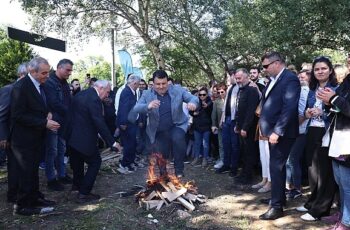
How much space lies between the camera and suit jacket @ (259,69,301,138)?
4422 mm

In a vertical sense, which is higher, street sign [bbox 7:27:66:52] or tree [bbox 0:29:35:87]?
tree [bbox 0:29:35:87]

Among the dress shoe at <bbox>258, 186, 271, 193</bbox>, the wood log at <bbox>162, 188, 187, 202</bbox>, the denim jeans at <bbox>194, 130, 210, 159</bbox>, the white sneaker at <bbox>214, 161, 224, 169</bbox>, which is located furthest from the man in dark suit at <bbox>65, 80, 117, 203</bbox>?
the denim jeans at <bbox>194, 130, 210, 159</bbox>

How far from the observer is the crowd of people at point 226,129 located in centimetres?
445

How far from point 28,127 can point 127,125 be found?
305 centimetres

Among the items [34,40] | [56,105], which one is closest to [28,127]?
[56,105]

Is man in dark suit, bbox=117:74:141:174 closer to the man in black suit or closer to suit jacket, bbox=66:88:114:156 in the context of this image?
suit jacket, bbox=66:88:114:156

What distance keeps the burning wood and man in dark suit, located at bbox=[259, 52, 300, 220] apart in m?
1.14

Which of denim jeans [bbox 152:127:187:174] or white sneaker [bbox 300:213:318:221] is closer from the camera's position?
white sneaker [bbox 300:213:318:221]

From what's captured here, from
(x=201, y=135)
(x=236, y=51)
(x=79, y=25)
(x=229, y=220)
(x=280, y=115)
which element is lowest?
(x=229, y=220)

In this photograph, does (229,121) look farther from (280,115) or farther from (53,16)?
(53,16)

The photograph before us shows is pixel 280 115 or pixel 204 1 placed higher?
pixel 204 1

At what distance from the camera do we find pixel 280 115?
4508mm

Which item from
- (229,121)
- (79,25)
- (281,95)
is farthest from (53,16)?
(281,95)

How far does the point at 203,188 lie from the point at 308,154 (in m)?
2.13
